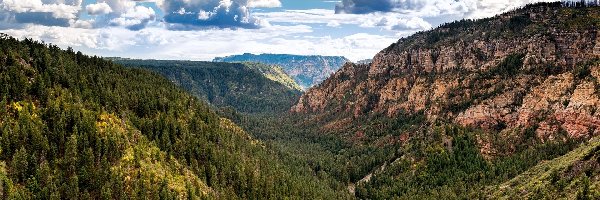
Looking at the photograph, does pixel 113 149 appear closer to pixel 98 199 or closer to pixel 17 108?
pixel 98 199

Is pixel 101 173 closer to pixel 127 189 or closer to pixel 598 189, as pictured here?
pixel 127 189

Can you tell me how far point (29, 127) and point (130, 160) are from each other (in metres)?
34.9

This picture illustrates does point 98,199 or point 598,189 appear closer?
point 598,189

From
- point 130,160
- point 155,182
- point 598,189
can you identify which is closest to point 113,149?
point 130,160

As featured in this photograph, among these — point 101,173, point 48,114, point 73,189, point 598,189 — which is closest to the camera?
point 598,189

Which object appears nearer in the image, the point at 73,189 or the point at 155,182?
the point at 73,189

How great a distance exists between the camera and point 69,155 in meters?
183

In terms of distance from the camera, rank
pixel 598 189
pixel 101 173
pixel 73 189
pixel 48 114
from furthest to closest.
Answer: pixel 48 114 < pixel 101 173 < pixel 73 189 < pixel 598 189

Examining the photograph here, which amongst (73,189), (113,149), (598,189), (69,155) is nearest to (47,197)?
(73,189)

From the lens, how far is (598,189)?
162 metres

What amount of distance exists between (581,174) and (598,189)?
908 inches

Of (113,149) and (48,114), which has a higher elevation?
(48,114)

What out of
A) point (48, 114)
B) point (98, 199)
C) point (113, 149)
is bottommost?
point (98, 199)

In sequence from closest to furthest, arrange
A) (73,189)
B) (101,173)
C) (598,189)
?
(598,189) → (73,189) → (101,173)
